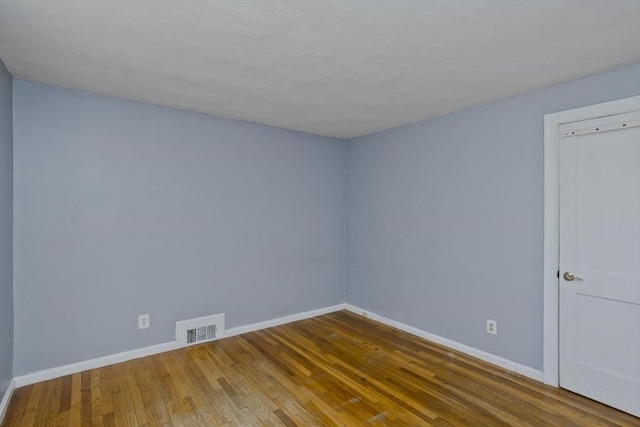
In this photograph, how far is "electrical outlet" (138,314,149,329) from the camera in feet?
9.89

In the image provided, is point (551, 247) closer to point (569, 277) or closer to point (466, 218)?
point (569, 277)

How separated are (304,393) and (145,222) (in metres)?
2.07

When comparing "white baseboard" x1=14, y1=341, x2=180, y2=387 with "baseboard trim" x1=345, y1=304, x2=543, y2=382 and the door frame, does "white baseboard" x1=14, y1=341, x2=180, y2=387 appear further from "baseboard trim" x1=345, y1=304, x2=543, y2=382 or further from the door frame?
the door frame

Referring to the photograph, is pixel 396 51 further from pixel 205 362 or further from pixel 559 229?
pixel 205 362

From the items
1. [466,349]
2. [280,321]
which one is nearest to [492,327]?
[466,349]

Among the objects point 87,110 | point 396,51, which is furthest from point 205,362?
point 396,51

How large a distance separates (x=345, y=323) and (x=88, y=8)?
3.64 m

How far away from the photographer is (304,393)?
2.44m

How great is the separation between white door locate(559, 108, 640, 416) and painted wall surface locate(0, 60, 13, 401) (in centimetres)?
405

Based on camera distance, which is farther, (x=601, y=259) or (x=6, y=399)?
(x=601, y=259)

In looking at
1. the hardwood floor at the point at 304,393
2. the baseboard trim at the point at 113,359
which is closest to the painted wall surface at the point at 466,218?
the hardwood floor at the point at 304,393

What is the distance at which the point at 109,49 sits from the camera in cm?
200

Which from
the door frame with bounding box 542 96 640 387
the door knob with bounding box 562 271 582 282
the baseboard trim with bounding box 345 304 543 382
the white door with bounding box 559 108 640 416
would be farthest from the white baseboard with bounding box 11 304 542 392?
the door knob with bounding box 562 271 582 282

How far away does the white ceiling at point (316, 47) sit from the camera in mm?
1582
